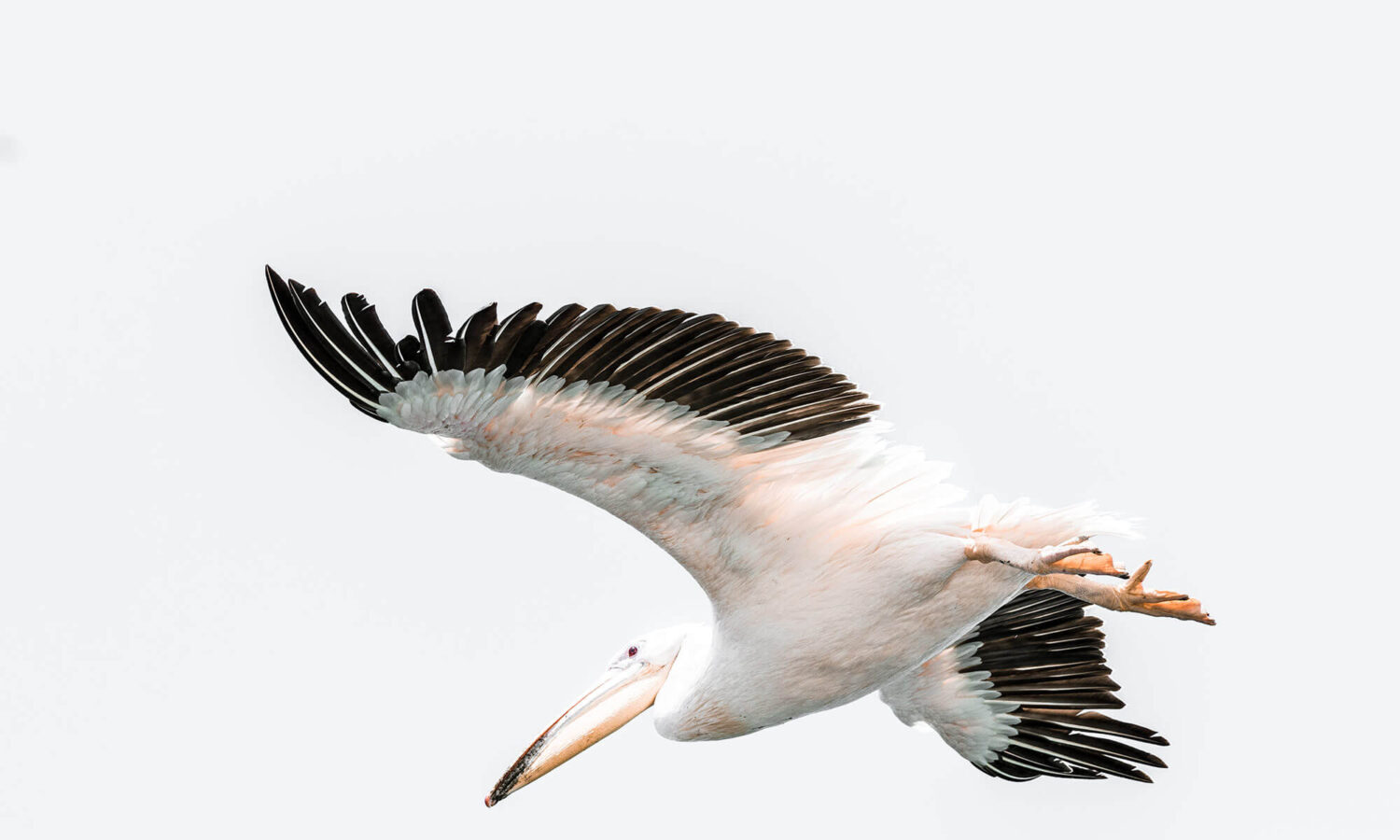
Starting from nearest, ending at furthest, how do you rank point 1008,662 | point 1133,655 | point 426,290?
point 426,290 < point 1008,662 < point 1133,655

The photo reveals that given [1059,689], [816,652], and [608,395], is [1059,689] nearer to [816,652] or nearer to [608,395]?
[816,652]

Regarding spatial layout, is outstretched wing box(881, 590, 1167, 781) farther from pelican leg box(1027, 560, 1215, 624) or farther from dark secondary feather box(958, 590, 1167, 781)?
pelican leg box(1027, 560, 1215, 624)

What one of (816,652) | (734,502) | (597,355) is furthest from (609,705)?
(597,355)

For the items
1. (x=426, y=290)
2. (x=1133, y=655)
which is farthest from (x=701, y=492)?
(x=1133, y=655)

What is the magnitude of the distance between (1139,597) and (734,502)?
5.59 ft

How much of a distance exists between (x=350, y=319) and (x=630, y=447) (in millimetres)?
1273

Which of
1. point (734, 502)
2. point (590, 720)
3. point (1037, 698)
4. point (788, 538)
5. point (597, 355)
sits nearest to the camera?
point (597, 355)

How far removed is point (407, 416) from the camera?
7.27 m

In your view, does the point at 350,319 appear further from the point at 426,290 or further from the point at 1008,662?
the point at 1008,662

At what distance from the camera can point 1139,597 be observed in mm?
7945

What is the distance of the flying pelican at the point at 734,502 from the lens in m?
7.21

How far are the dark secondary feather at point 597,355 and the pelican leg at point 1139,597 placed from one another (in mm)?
1265

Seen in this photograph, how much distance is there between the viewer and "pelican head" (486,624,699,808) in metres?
9.30

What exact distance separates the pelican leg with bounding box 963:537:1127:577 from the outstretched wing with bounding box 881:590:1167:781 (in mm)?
1687
